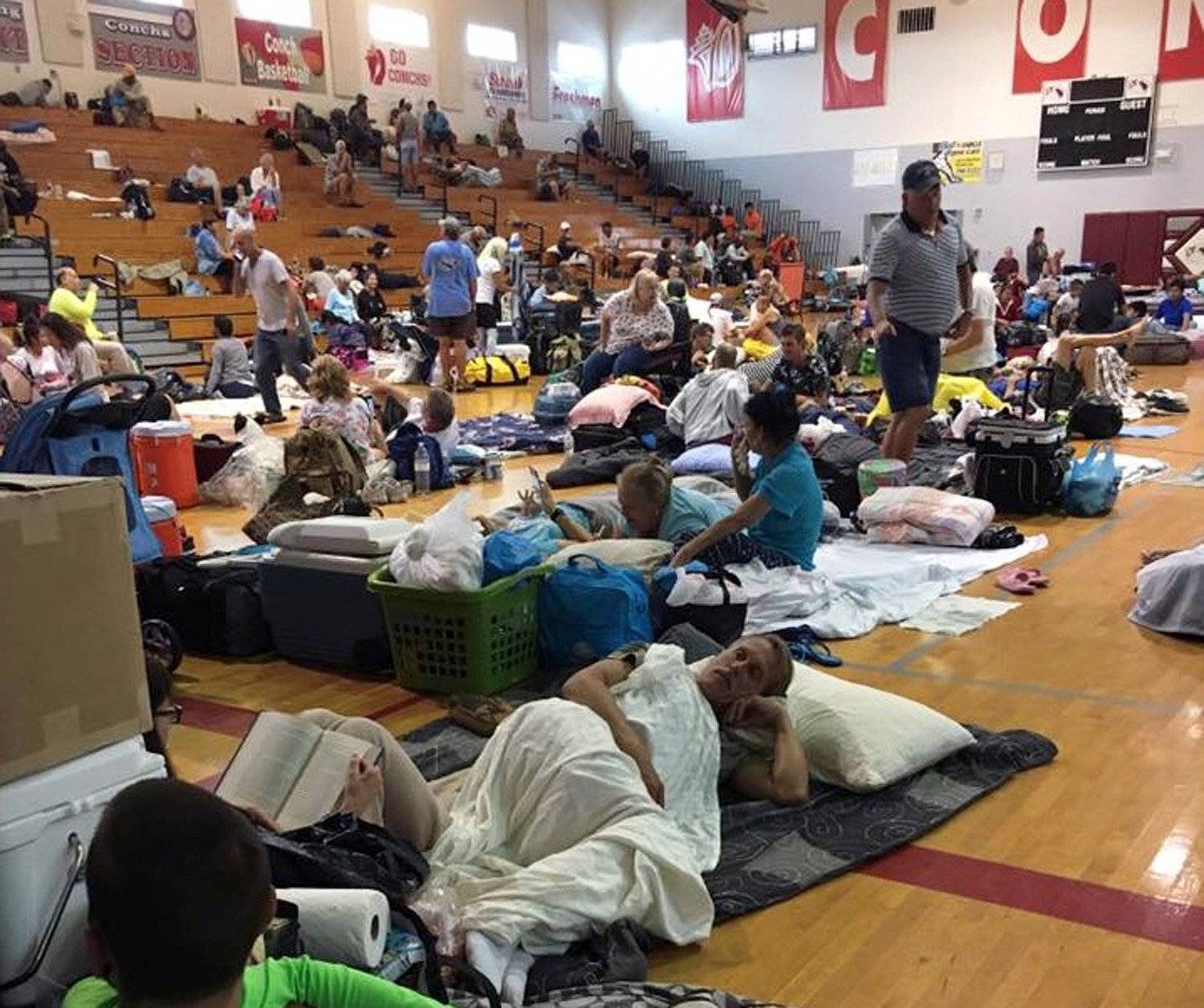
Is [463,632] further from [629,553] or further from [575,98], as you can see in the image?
[575,98]

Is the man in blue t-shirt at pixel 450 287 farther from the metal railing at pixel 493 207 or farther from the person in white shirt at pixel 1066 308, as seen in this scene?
the metal railing at pixel 493 207

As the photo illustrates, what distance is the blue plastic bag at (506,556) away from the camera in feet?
13.0

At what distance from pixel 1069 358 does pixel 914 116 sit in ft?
48.4

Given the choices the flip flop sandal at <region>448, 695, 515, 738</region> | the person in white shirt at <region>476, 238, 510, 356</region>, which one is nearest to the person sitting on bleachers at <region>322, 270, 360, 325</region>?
the person in white shirt at <region>476, 238, 510, 356</region>

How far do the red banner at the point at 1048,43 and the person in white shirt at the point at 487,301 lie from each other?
11.8m

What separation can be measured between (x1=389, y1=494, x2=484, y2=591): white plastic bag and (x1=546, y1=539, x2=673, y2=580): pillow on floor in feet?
1.51

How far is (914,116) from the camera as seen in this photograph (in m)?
22.0

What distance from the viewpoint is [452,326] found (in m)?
11.3

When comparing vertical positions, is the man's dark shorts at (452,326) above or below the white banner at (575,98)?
below

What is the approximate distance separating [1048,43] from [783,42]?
514 centimetres

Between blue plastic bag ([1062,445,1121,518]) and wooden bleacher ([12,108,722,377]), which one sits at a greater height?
wooden bleacher ([12,108,722,377])

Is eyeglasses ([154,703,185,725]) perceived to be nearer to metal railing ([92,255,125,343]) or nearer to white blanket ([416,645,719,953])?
white blanket ([416,645,719,953])

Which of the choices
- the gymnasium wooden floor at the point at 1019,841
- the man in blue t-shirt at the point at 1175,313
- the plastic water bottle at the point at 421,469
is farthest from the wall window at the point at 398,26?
the gymnasium wooden floor at the point at 1019,841

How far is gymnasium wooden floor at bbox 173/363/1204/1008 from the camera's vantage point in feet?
7.90
